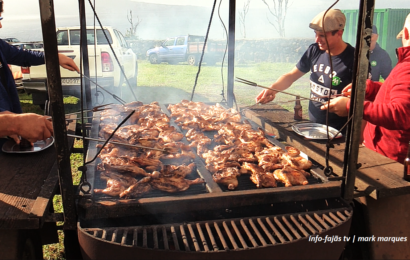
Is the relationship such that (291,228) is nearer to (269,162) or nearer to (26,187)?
(269,162)

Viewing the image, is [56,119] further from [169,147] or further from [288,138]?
[288,138]

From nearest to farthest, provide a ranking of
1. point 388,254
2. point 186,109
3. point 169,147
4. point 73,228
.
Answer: point 73,228 → point 388,254 → point 169,147 → point 186,109

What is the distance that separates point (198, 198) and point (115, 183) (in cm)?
62

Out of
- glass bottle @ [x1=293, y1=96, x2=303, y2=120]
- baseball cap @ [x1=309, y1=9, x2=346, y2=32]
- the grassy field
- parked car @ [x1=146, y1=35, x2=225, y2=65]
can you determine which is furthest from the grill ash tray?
parked car @ [x1=146, y1=35, x2=225, y2=65]

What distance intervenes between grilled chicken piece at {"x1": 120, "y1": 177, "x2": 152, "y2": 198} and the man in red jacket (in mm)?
1569

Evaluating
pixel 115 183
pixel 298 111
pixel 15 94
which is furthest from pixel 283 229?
pixel 15 94

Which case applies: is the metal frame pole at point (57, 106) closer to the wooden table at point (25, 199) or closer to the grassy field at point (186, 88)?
the wooden table at point (25, 199)

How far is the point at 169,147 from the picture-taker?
3.08 m

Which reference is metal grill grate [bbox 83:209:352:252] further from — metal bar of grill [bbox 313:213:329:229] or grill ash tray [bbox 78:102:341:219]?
grill ash tray [bbox 78:102:341:219]

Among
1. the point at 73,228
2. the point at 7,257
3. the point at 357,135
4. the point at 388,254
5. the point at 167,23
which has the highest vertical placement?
the point at 167,23

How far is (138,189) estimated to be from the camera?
2.31 m

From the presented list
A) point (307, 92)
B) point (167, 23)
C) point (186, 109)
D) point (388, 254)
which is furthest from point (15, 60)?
point (167, 23)

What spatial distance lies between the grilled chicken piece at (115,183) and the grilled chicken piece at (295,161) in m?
1.30

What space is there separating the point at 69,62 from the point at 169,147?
1.92 meters
